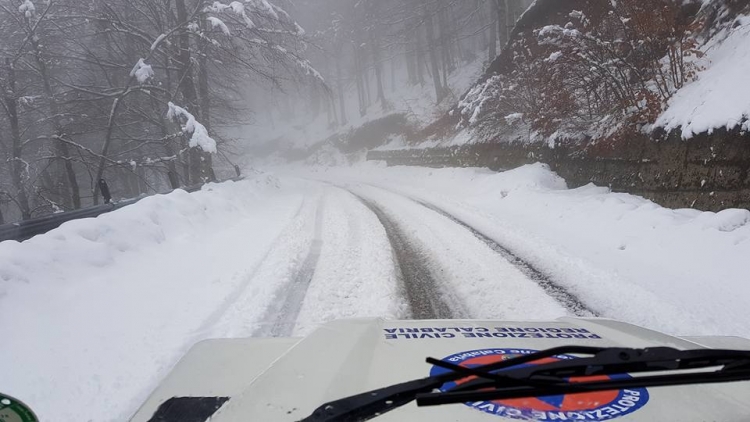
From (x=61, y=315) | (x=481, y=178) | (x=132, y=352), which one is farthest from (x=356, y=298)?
(x=481, y=178)

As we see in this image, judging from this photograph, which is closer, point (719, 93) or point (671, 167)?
point (719, 93)

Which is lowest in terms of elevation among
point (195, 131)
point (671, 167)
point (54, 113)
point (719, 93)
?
point (671, 167)

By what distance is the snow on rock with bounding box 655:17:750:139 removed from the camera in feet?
20.9

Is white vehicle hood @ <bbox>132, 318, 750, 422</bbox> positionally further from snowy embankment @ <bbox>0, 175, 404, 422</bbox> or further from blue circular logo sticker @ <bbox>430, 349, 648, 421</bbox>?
snowy embankment @ <bbox>0, 175, 404, 422</bbox>

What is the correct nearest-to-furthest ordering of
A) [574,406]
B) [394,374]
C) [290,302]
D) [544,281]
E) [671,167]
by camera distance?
[574,406] → [394,374] → [290,302] → [544,281] → [671,167]

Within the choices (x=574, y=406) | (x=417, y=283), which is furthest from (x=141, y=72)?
(x=574, y=406)

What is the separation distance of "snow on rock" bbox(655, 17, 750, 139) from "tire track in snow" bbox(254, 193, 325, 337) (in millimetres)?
6713

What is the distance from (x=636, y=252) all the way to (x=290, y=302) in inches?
206

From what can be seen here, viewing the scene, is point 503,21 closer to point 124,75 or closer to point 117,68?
point 117,68

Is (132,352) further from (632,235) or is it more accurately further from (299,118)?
(299,118)

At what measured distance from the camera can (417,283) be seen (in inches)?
218

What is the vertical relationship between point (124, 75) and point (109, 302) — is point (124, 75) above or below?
above

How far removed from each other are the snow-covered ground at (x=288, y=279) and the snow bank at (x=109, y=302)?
0.06ft

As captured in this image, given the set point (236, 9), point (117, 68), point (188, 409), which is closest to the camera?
point (188, 409)
